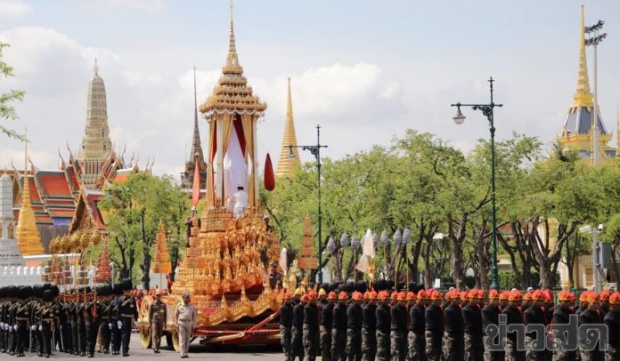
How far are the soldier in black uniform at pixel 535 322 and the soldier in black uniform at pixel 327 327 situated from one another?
602cm

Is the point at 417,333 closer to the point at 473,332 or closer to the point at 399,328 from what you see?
the point at 399,328

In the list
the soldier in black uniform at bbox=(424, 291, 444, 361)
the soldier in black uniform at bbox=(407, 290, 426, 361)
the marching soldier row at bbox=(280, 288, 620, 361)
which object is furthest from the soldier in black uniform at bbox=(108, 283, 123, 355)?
the soldier in black uniform at bbox=(424, 291, 444, 361)

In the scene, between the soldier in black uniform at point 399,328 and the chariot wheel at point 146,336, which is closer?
the soldier in black uniform at point 399,328

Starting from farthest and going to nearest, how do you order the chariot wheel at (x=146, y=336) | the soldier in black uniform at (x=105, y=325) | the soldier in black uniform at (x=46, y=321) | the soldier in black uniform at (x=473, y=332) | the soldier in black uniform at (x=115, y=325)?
the chariot wheel at (x=146, y=336) < the soldier in black uniform at (x=105, y=325) < the soldier in black uniform at (x=115, y=325) < the soldier in black uniform at (x=46, y=321) < the soldier in black uniform at (x=473, y=332)

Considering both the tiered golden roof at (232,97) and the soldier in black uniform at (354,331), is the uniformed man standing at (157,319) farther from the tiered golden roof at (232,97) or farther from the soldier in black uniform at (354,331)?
the soldier in black uniform at (354,331)

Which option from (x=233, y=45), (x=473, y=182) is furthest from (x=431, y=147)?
(x=233, y=45)

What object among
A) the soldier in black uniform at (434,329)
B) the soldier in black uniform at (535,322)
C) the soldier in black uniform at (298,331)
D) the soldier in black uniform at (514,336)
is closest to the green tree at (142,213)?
the soldier in black uniform at (298,331)

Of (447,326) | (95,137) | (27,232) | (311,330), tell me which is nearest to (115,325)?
(311,330)

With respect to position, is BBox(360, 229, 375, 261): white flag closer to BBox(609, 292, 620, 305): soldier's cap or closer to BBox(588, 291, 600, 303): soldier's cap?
BBox(588, 291, 600, 303): soldier's cap

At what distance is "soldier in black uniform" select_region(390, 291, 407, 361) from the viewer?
22234 millimetres

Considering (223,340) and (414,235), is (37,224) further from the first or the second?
(223,340)

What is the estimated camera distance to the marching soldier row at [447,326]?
1798 cm

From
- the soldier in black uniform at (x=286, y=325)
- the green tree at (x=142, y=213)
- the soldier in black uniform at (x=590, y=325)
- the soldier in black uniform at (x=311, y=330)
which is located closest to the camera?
the soldier in black uniform at (x=590, y=325)

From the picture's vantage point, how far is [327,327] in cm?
2477
